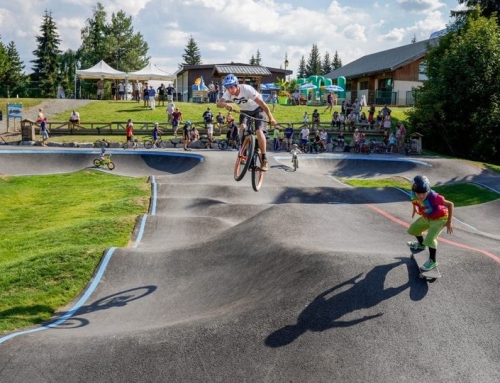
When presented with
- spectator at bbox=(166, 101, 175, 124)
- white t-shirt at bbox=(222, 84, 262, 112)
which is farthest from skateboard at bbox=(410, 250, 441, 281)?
spectator at bbox=(166, 101, 175, 124)

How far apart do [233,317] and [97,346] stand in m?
1.97

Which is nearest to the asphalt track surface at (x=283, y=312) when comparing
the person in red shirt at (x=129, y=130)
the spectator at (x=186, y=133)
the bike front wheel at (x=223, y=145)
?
the spectator at (x=186, y=133)

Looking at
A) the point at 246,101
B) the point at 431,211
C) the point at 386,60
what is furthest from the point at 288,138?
the point at 386,60

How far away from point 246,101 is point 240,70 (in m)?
40.5

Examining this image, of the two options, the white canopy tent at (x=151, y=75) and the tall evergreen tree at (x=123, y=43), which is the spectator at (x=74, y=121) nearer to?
the white canopy tent at (x=151, y=75)

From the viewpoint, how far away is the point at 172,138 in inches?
1347

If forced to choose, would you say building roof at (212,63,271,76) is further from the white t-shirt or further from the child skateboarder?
the child skateboarder

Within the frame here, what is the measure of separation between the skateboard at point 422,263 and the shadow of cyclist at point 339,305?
0.27m

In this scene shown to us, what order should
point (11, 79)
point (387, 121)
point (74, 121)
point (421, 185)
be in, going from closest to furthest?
point (421, 185), point (387, 121), point (74, 121), point (11, 79)

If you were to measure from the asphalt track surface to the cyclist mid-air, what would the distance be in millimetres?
2509

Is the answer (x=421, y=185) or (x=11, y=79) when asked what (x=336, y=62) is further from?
(x=421, y=185)

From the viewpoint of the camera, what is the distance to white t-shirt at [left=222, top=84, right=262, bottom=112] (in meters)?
9.84

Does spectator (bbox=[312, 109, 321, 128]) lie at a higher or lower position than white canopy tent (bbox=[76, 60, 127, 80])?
lower

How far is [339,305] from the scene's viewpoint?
7.17 meters
